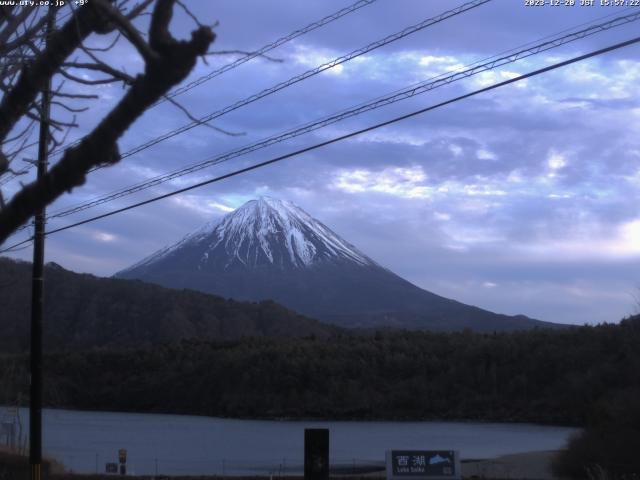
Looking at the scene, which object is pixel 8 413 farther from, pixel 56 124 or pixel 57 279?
pixel 57 279

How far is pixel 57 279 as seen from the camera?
113312mm

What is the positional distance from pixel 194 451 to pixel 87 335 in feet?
220

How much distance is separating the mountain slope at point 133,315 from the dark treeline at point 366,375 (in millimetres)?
18658

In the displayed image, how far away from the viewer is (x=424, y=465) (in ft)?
62.8

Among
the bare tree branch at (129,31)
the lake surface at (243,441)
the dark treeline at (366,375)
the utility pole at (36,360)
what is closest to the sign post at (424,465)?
the utility pole at (36,360)

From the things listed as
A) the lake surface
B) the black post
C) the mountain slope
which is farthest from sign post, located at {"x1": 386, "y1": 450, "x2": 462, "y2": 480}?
the mountain slope

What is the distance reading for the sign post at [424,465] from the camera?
19.0 m

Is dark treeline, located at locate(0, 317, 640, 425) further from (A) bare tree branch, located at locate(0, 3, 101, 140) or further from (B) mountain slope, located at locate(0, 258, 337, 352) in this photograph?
(A) bare tree branch, located at locate(0, 3, 101, 140)

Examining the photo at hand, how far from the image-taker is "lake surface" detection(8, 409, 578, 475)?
36.7m

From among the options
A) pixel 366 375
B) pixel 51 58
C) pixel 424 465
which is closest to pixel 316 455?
pixel 424 465

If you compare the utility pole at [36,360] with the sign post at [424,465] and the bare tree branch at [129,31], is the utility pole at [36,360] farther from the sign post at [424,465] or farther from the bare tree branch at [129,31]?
the bare tree branch at [129,31]

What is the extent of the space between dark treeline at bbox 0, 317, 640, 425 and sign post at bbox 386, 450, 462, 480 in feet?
140

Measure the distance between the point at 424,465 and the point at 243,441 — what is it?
98.8 feet

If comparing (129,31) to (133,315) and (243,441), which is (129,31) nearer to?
(243,441)
